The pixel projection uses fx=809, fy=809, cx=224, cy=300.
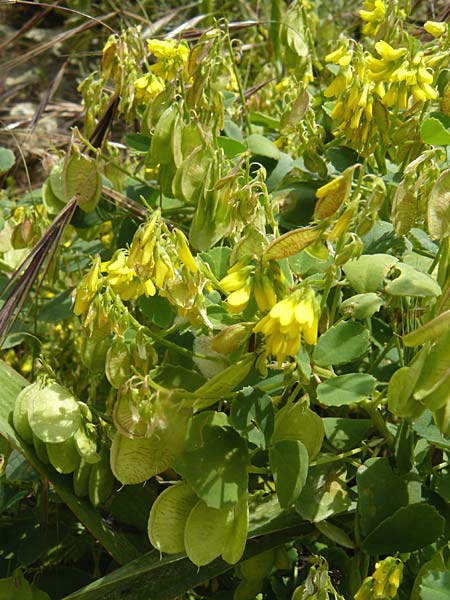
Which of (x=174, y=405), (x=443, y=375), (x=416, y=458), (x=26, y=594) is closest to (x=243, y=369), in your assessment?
(x=174, y=405)

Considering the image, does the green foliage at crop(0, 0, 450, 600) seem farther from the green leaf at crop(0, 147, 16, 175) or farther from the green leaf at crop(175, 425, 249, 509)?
the green leaf at crop(0, 147, 16, 175)

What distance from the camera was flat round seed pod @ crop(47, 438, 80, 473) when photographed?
908mm

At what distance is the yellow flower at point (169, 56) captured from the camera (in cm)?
112

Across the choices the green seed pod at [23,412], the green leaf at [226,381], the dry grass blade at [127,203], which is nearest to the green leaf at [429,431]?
the green leaf at [226,381]

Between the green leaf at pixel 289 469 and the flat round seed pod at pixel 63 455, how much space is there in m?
0.24

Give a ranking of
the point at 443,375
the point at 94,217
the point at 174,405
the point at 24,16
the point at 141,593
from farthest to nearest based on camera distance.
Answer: the point at 24,16 → the point at 94,217 → the point at 141,593 → the point at 174,405 → the point at 443,375

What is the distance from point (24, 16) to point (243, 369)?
286 cm

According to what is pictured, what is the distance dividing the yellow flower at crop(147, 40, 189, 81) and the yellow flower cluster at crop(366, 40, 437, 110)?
0.27 m

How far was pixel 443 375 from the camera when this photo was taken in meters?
0.66

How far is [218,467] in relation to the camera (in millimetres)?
824

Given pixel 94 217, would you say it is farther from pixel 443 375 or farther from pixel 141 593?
pixel 443 375

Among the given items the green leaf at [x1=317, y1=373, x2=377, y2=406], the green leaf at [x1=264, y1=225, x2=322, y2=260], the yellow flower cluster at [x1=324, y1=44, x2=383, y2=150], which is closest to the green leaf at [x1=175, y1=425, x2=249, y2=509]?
the green leaf at [x1=317, y1=373, x2=377, y2=406]

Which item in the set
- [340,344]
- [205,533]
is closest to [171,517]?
[205,533]

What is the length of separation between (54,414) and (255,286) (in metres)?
0.29
